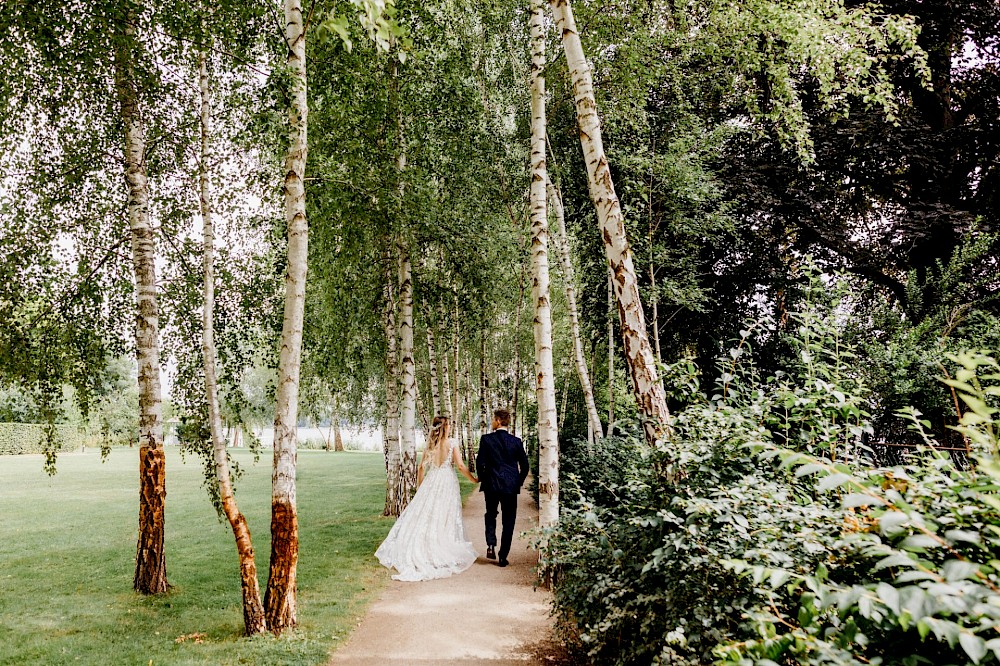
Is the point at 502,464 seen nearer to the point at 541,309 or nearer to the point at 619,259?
the point at 541,309

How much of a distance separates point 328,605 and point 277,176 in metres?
5.76

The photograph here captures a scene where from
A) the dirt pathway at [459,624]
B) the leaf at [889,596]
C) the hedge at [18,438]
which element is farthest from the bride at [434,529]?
the hedge at [18,438]

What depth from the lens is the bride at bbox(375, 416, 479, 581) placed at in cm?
763

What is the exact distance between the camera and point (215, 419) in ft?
18.7

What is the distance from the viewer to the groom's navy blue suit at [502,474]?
777 cm

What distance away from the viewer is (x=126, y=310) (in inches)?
293

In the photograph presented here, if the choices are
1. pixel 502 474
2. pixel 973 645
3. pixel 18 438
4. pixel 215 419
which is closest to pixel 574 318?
pixel 502 474

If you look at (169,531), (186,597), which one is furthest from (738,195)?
(169,531)

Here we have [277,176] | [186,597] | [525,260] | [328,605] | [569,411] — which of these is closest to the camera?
[328,605]

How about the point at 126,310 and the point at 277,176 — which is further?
the point at 277,176

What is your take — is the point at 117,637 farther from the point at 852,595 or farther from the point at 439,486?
the point at 852,595

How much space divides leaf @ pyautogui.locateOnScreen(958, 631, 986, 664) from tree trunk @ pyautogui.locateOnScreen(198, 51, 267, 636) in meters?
5.12

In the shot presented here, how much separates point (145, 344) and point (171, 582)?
3116mm

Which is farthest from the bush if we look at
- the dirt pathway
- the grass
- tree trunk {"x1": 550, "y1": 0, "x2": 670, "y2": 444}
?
the grass
